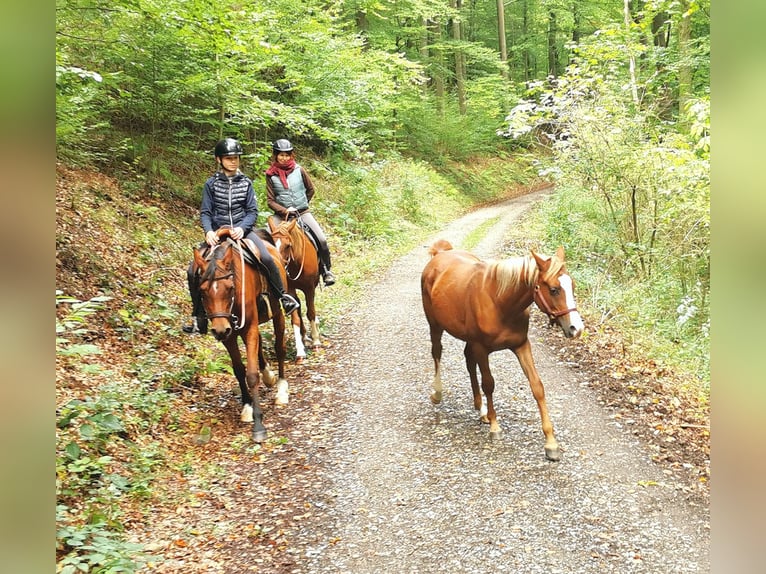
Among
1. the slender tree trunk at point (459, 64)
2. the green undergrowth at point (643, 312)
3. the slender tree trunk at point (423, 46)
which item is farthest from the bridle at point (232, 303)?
the slender tree trunk at point (459, 64)

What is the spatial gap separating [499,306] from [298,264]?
4105 millimetres

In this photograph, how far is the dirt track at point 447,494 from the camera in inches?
151

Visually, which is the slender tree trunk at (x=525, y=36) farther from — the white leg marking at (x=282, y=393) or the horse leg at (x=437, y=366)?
the white leg marking at (x=282, y=393)

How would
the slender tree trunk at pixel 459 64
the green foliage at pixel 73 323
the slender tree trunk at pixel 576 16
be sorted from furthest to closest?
1. the slender tree trunk at pixel 576 16
2. the slender tree trunk at pixel 459 64
3. the green foliage at pixel 73 323

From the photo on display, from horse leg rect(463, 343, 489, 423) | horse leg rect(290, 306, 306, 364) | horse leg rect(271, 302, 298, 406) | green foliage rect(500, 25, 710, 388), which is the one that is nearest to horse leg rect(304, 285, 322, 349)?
horse leg rect(290, 306, 306, 364)

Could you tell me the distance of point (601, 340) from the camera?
7938 millimetres

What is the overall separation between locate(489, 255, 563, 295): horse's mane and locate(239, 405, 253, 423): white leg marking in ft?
11.0

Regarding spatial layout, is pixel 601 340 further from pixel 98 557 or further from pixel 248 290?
pixel 98 557

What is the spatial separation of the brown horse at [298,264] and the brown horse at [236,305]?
145 centimetres

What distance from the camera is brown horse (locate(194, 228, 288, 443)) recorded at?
549 centimetres

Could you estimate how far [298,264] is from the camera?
8.24m

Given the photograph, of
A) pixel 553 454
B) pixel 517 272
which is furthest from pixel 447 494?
pixel 517 272

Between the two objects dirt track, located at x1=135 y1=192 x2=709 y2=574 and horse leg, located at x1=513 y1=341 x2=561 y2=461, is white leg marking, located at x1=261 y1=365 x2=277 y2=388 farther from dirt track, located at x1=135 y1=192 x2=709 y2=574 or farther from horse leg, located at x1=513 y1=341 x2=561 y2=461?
horse leg, located at x1=513 y1=341 x2=561 y2=461
